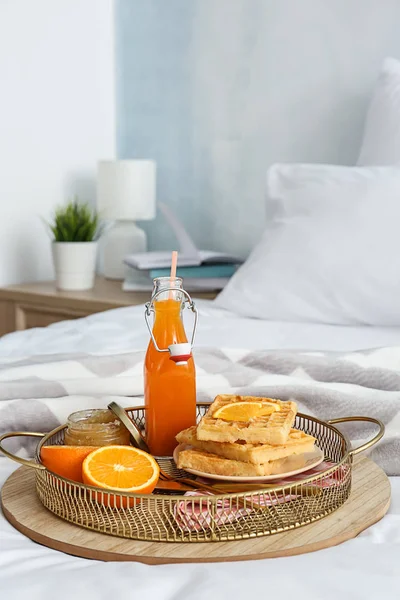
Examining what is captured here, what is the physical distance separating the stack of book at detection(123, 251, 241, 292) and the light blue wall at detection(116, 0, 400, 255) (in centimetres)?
29

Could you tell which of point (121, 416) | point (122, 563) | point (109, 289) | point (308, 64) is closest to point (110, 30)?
point (308, 64)

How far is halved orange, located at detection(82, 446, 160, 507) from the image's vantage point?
897mm

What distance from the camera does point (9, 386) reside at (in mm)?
1201

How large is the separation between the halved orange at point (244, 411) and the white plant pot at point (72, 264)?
1.82m

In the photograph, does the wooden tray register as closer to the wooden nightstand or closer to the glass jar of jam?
the glass jar of jam

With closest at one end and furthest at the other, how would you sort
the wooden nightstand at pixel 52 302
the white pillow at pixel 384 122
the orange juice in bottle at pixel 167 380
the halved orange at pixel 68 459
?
1. the halved orange at pixel 68 459
2. the orange juice in bottle at pixel 167 380
3. the white pillow at pixel 384 122
4. the wooden nightstand at pixel 52 302

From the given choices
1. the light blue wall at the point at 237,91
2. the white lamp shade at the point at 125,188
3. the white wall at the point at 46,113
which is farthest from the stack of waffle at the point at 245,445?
the white wall at the point at 46,113

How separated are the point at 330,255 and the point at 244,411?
1041mm

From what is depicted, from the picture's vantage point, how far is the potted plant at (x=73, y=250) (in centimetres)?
277

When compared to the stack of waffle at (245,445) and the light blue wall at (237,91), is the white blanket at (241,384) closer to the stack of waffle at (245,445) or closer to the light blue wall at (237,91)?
the stack of waffle at (245,445)

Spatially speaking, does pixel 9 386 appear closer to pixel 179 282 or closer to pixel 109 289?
pixel 179 282

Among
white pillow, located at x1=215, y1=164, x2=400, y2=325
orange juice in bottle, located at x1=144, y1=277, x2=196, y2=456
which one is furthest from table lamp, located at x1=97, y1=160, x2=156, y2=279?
orange juice in bottle, located at x1=144, y1=277, x2=196, y2=456

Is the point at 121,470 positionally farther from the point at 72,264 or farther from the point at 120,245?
the point at 120,245

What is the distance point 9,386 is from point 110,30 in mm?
2333
